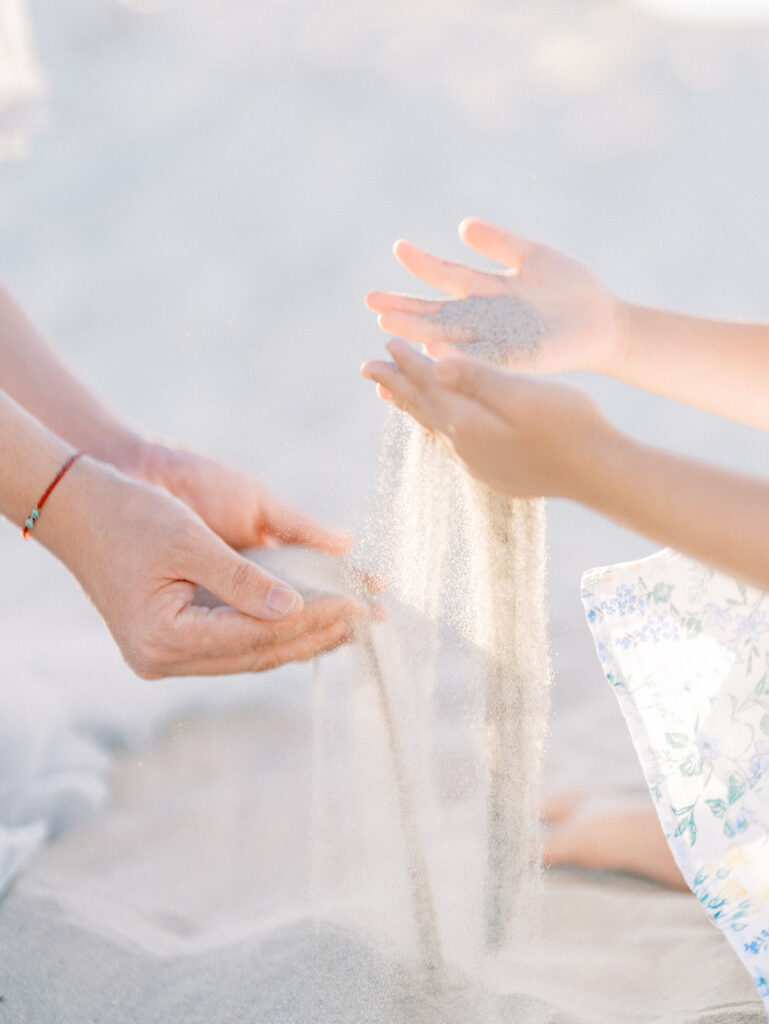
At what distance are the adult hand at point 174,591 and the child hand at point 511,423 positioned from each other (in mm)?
317

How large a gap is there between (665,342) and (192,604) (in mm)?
791

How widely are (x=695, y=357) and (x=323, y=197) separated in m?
3.32

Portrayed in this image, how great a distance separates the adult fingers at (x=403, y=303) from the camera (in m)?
1.43

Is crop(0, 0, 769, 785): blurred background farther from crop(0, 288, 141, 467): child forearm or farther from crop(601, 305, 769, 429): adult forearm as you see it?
crop(601, 305, 769, 429): adult forearm

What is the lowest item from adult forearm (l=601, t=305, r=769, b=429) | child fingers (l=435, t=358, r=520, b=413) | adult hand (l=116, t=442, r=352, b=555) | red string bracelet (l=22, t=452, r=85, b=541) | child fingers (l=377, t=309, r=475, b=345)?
red string bracelet (l=22, t=452, r=85, b=541)

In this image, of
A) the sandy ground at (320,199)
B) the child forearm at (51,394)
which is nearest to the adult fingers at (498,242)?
the child forearm at (51,394)

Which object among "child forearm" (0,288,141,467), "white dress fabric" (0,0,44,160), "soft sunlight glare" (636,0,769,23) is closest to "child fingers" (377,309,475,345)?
"child forearm" (0,288,141,467)

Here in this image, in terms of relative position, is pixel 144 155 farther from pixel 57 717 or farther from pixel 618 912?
pixel 618 912

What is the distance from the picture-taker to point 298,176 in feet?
15.4

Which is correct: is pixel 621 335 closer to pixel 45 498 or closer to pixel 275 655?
pixel 275 655

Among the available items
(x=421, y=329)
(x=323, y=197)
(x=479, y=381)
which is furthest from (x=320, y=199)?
(x=479, y=381)

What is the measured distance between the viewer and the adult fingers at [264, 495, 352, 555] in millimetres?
1474

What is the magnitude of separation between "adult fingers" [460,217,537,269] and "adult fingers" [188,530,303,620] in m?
0.58

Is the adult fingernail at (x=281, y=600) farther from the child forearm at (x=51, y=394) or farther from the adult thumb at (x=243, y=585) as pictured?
the child forearm at (x=51, y=394)
